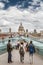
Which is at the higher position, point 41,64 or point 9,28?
point 9,28

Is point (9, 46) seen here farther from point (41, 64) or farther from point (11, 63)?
point (41, 64)

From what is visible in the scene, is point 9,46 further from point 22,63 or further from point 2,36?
point 2,36

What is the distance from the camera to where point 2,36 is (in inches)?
1041

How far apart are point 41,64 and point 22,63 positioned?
87 cm

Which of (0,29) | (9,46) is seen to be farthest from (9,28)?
(9,46)

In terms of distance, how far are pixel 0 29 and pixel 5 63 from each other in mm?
7832

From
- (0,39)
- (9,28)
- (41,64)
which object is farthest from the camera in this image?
(0,39)

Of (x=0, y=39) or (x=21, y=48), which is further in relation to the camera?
(x=0, y=39)

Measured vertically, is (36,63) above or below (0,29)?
below

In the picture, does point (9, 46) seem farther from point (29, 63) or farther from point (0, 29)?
point (0, 29)

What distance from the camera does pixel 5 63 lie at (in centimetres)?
1116

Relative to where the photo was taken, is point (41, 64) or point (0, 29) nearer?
point (41, 64)

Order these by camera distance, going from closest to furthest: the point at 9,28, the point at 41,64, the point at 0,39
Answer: the point at 41,64
the point at 9,28
the point at 0,39

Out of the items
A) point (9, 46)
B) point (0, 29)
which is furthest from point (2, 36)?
point (9, 46)
